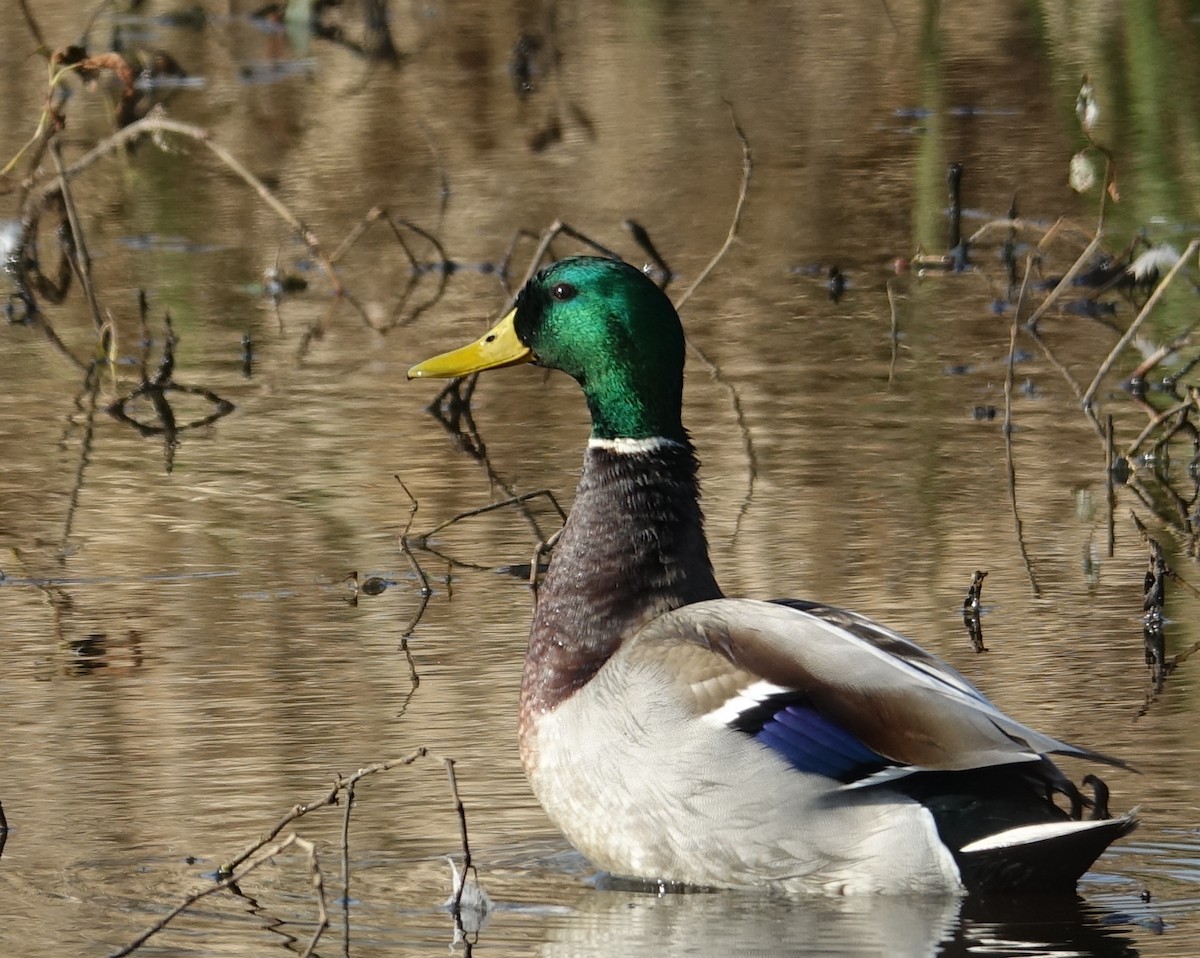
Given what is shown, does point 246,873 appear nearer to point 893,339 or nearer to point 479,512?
point 479,512

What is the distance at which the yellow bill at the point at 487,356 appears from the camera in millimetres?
6402

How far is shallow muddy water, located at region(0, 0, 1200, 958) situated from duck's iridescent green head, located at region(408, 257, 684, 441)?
793 mm

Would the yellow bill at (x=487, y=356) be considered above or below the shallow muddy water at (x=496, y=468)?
above

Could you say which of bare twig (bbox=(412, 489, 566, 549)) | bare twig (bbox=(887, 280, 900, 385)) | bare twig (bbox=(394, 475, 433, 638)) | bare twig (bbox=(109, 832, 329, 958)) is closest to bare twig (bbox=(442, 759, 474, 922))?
bare twig (bbox=(109, 832, 329, 958))

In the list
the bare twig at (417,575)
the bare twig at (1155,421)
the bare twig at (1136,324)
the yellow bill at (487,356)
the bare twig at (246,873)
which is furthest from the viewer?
the bare twig at (1136,324)

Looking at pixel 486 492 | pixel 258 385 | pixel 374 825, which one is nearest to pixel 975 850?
pixel 374 825

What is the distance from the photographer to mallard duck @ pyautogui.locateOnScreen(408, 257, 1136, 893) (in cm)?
520

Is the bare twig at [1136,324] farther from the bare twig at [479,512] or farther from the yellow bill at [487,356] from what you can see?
the yellow bill at [487,356]

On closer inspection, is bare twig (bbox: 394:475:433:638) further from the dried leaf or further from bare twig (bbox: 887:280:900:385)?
bare twig (bbox: 887:280:900:385)

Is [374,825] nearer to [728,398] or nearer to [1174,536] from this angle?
[1174,536]

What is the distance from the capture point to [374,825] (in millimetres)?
5703

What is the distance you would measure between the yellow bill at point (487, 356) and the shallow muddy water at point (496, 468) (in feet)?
2.41

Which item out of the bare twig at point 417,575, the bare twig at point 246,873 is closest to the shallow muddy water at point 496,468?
the bare twig at point 417,575

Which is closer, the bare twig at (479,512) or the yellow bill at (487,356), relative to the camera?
the yellow bill at (487,356)
